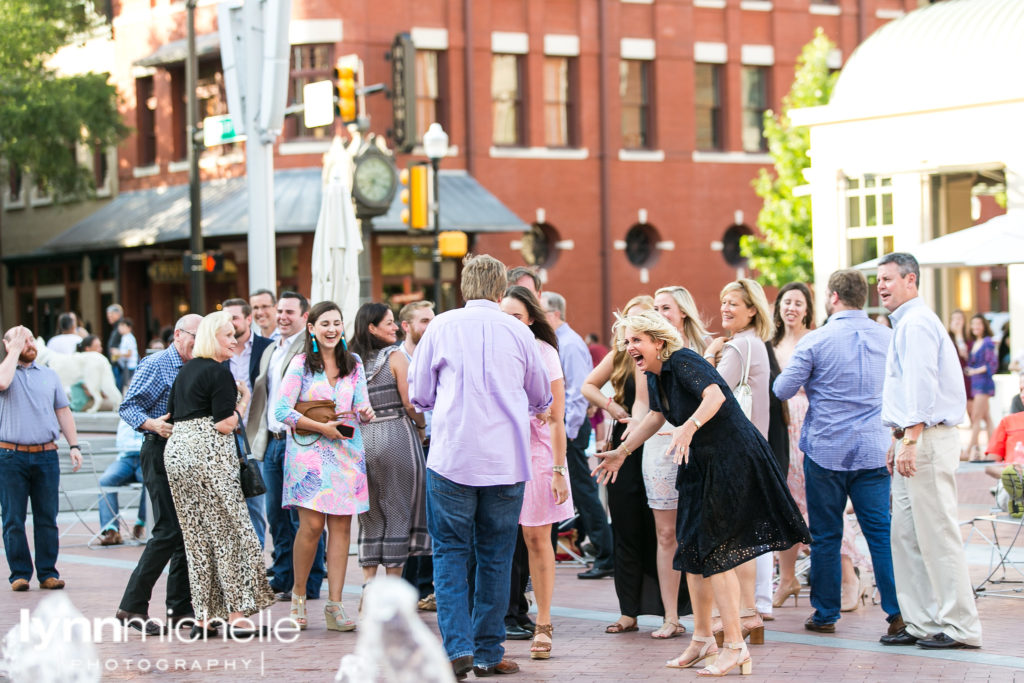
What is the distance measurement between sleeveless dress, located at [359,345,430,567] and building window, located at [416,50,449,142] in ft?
73.0

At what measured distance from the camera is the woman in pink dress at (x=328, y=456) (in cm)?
880

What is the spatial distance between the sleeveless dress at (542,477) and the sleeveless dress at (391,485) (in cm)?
104

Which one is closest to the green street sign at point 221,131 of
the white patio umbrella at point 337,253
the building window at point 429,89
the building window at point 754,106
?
the white patio umbrella at point 337,253

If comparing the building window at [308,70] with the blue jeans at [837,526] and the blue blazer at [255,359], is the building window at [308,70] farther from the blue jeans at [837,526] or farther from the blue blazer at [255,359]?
the blue jeans at [837,526]

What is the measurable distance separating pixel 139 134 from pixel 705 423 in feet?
91.7

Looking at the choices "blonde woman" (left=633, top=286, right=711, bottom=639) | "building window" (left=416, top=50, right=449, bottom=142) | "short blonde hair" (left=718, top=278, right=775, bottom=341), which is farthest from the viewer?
"building window" (left=416, top=50, right=449, bottom=142)

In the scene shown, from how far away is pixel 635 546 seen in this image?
29.1ft

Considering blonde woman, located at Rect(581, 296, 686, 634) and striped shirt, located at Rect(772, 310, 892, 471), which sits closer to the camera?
striped shirt, located at Rect(772, 310, 892, 471)

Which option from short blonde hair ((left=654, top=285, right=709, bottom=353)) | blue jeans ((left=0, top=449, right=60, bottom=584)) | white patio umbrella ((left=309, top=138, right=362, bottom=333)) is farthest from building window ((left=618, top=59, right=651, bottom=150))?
short blonde hair ((left=654, top=285, right=709, bottom=353))

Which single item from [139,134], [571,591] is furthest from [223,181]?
[571,591]

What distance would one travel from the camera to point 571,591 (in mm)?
10555

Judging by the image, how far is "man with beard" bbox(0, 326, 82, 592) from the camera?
10758mm

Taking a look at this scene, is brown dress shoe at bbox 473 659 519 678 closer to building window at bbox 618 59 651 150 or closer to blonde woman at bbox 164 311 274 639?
blonde woman at bbox 164 311 274 639

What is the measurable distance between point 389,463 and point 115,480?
493cm
